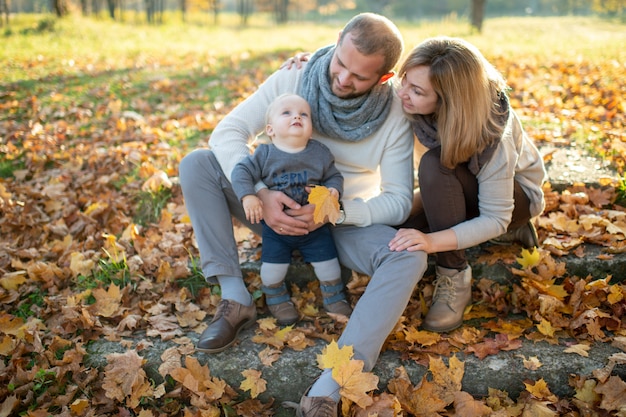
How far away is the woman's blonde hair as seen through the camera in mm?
2328

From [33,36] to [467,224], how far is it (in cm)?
1231

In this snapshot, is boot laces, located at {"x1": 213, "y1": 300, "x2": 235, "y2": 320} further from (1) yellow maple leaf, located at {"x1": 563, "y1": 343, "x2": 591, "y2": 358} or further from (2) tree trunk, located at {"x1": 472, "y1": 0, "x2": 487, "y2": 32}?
(2) tree trunk, located at {"x1": 472, "y1": 0, "x2": 487, "y2": 32}

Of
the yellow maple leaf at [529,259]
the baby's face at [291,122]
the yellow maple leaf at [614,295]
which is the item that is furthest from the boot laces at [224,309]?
the yellow maple leaf at [614,295]

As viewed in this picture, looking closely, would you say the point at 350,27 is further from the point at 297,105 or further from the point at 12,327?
the point at 12,327

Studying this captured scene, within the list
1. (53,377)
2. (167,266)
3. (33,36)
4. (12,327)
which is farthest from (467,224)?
(33,36)

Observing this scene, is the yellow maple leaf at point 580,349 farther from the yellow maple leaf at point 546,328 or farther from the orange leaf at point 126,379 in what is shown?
the orange leaf at point 126,379

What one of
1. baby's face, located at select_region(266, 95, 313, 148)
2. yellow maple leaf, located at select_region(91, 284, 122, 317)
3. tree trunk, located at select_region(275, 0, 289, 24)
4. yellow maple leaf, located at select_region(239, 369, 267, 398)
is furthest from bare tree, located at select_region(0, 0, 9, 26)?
tree trunk, located at select_region(275, 0, 289, 24)

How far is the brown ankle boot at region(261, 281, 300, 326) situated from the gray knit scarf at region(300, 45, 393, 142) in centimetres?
89

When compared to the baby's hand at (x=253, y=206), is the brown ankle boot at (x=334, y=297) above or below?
below

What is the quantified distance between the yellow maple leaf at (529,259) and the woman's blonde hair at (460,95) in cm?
79

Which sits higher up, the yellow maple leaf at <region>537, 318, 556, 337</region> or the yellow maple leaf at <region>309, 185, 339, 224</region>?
the yellow maple leaf at <region>309, 185, 339, 224</region>

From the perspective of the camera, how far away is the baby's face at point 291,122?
260 centimetres

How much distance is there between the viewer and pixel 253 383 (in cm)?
238

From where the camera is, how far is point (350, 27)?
2.54 meters
